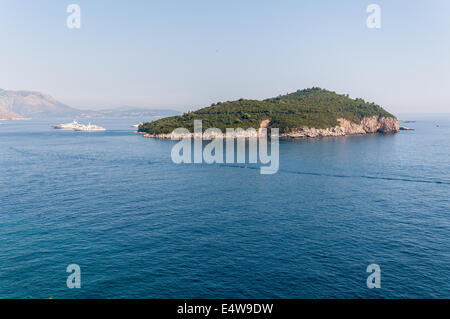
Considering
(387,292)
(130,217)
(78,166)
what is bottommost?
(387,292)

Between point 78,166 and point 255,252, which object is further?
point 78,166

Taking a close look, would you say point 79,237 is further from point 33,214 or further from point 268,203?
point 268,203

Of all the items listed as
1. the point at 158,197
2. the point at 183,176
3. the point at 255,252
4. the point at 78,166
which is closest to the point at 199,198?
the point at 158,197

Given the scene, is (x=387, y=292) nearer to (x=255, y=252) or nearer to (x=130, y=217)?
(x=255, y=252)

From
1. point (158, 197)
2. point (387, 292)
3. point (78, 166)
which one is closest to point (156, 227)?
point (158, 197)

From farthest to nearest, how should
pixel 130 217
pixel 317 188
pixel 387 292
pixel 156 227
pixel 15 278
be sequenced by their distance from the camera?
pixel 317 188 → pixel 130 217 → pixel 156 227 → pixel 15 278 → pixel 387 292

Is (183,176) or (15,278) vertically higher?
(183,176)

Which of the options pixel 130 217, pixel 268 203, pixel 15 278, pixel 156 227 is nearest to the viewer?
pixel 15 278
